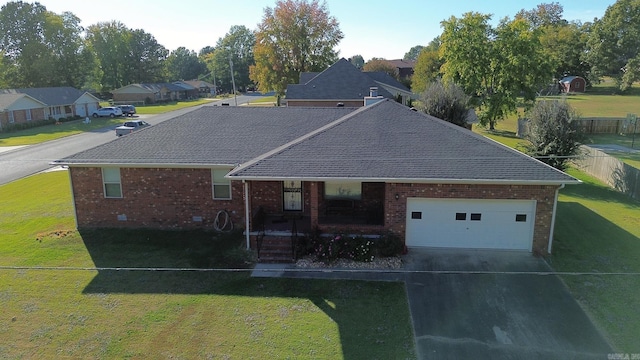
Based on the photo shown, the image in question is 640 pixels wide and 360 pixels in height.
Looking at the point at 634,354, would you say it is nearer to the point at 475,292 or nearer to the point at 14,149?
the point at 475,292

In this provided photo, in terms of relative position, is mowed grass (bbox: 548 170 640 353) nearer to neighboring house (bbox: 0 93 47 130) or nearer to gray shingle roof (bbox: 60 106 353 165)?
gray shingle roof (bbox: 60 106 353 165)

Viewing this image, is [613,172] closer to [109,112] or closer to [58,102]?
[109,112]

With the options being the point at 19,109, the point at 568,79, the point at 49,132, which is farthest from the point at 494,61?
the point at 568,79

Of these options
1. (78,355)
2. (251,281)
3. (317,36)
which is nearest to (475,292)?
(251,281)

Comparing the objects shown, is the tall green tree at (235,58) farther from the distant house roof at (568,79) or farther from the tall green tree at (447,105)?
the tall green tree at (447,105)

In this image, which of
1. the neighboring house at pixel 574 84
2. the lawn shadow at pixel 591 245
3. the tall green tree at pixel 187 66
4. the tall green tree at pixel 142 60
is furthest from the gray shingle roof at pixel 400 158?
the tall green tree at pixel 187 66

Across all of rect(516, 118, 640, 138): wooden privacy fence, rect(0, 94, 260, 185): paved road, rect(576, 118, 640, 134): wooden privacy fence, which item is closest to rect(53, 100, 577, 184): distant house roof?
rect(0, 94, 260, 185): paved road
